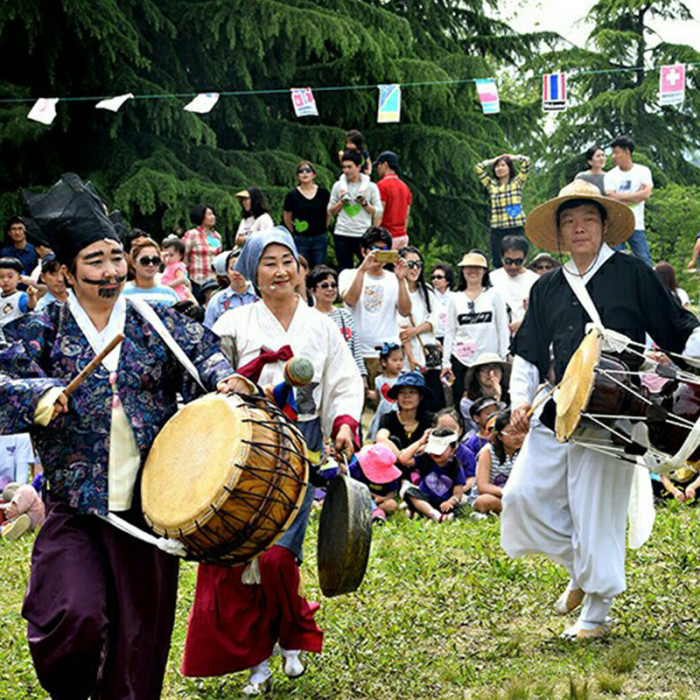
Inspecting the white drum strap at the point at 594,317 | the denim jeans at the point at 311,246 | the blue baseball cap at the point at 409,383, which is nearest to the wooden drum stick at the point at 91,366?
the white drum strap at the point at 594,317

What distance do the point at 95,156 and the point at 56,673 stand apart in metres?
12.7

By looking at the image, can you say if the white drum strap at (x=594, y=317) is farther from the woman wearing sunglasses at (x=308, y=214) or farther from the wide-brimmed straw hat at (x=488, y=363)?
the woman wearing sunglasses at (x=308, y=214)

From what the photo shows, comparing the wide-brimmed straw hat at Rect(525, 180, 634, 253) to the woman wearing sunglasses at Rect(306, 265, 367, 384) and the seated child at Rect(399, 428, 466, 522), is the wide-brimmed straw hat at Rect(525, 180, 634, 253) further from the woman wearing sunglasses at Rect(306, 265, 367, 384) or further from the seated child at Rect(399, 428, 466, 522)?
the woman wearing sunglasses at Rect(306, 265, 367, 384)

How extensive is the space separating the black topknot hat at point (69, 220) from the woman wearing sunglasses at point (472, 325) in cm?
646

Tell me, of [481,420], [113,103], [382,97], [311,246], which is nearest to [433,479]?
[481,420]

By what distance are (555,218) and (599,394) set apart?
4.31 feet

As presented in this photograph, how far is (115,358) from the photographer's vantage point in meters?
4.56

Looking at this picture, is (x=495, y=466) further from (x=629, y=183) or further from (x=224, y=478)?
(x=629, y=183)

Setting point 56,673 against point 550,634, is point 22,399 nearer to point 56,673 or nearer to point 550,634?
point 56,673

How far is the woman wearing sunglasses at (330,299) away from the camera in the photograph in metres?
10.2

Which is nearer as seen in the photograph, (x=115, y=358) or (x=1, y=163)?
(x=115, y=358)

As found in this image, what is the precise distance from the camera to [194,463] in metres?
4.33

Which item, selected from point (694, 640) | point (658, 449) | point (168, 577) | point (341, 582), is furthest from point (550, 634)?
point (168, 577)

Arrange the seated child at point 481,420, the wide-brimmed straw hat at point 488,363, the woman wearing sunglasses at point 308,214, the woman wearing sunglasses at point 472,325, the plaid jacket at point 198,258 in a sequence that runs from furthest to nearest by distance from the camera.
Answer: the plaid jacket at point 198,258 < the woman wearing sunglasses at point 308,214 < the woman wearing sunglasses at point 472,325 < the wide-brimmed straw hat at point 488,363 < the seated child at point 481,420
